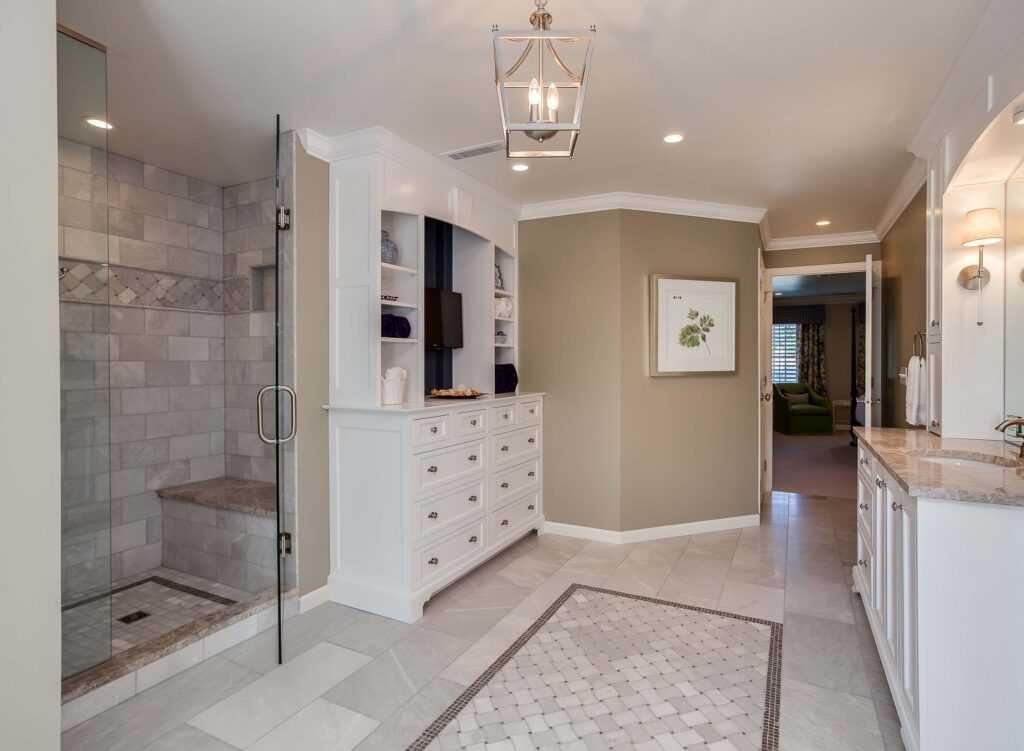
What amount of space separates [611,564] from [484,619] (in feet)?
3.66

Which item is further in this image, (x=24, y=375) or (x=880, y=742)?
(x=880, y=742)

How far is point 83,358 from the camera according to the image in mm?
2041

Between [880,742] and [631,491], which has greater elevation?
[631,491]

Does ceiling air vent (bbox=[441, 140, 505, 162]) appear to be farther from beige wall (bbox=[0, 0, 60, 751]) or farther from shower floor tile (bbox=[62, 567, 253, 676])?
shower floor tile (bbox=[62, 567, 253, 676])

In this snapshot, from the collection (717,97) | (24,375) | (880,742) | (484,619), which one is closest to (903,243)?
(717,97)

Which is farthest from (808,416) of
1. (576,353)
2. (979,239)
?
(979,239)

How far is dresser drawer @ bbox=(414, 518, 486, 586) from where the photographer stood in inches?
116

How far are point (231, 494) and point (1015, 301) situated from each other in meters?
4.33

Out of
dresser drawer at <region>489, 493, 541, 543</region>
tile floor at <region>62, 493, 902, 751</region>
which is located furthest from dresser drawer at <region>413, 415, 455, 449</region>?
tile floor at <region>62, 493, 902, 751</region>

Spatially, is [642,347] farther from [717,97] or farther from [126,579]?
[126,579]

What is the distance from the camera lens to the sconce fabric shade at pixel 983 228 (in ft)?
8.47

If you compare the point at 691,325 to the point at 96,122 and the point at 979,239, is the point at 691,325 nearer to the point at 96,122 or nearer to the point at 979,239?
the point at 979,239

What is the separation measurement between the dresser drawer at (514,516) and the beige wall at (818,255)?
133 inches

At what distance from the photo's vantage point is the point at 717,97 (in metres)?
2.55
